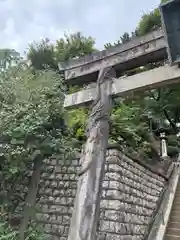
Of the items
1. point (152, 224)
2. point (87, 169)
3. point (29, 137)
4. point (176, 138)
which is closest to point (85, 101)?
point (87, 169)

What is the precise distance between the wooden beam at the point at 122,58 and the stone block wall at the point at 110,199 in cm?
237

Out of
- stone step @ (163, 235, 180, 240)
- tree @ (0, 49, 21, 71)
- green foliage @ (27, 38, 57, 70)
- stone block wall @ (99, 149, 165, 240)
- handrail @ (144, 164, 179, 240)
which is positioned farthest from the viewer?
green foliage @ (27, 38, 57, 70)

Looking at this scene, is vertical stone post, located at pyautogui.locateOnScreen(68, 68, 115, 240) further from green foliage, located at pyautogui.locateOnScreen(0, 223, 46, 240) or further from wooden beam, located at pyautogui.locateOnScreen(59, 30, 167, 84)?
green foliage, located at pyautogui.locateOnScreen(0, 223, 46, 240)

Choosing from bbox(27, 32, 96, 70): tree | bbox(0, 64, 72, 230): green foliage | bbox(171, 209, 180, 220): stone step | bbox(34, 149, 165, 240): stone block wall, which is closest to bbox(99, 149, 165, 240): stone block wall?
bbox(34, 149, 165, 240): stone block wall

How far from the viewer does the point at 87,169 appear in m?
2.80

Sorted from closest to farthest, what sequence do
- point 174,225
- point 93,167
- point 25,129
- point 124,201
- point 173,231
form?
point 93,167 → point 25,129 → point 124,201 → point 173,231 → point 174,225

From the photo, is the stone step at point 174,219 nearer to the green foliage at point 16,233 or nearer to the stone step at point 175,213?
the stone step at point 175,213

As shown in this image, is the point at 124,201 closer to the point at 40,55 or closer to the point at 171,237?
the point at 171,237

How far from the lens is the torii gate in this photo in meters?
2.68

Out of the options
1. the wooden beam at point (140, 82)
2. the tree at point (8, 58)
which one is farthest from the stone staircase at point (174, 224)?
the tree at point (8, 58)

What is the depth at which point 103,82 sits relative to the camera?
3.17m

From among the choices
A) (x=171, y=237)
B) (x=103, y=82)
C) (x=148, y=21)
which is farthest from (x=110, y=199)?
(x=148, y=21)

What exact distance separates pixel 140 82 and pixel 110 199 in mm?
2816

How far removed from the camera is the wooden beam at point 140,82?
111 inches
